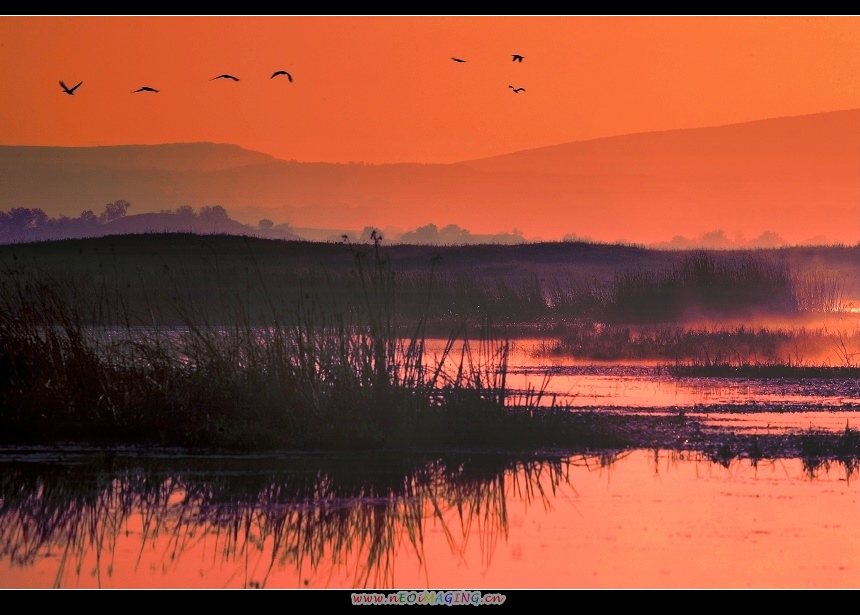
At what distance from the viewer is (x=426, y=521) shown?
9.31 m

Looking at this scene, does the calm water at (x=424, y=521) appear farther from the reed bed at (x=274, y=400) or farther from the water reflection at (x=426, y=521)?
the reed bed at (x=274, y=400)

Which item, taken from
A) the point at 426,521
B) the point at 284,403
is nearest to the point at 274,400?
the point at 284,403

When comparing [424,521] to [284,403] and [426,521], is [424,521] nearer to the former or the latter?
[426,521]

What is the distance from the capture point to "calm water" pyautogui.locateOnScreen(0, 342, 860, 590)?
8.00m

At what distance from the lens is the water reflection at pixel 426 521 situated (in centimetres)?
801

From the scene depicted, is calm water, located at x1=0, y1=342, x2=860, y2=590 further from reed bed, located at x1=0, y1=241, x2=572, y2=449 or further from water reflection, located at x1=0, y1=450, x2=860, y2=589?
reed bed, located at x1=0, y1=241, x2=572, y2=449

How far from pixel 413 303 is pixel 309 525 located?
23610mm

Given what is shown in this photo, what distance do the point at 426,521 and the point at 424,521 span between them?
0.6 inches

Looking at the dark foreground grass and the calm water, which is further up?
the dark foreground grass

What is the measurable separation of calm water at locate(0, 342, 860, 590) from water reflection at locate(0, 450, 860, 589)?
19 millimetres

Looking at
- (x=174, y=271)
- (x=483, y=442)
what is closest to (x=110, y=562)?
(x=483, y=442)

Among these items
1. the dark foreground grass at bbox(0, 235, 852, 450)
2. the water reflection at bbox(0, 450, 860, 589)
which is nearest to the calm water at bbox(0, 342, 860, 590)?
the water reflection at bbox(0, 450, 860, 589)

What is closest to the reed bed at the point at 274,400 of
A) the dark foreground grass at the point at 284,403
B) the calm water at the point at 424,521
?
the dark foreground grass at the point at 284,403

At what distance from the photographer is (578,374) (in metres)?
18.5
